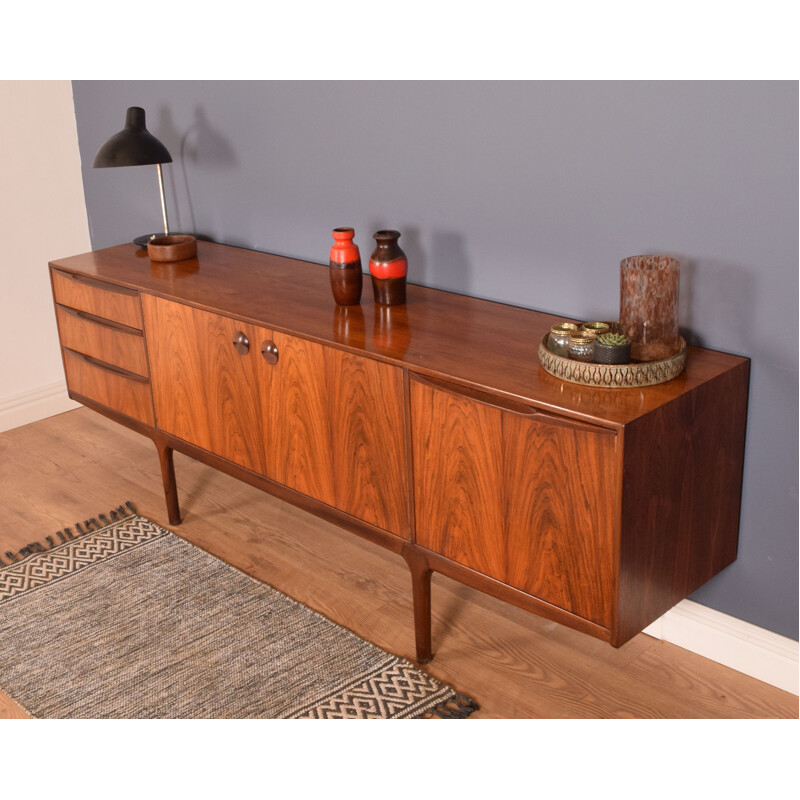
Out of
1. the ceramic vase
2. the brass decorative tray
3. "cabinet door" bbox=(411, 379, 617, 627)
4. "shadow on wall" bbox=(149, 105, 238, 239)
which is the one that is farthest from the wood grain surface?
"shadow on wall" bbox=(149, 105, 238, 239)

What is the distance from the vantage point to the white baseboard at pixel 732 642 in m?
2.15

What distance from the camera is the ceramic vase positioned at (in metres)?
1.93

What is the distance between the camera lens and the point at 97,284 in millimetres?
→ 2951

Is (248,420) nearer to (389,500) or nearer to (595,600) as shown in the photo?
(389,500)

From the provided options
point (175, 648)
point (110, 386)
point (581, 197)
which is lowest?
point (175, 648)

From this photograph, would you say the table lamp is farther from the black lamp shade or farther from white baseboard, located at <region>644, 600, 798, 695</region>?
white baseboard, located at <region>644, 600, 798, 695</region>

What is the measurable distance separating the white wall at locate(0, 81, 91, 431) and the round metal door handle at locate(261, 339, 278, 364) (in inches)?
71.5

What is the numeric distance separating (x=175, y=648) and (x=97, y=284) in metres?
1.19

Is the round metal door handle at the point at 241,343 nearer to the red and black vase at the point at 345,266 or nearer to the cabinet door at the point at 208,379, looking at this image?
the cabinet door at the point at 208,379

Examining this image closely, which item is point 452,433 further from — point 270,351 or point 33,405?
point 33,405

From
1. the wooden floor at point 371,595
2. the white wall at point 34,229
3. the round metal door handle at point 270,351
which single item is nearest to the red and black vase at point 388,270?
the round metal door handle at point 270,351

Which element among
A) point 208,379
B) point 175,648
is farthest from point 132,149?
point 175,648

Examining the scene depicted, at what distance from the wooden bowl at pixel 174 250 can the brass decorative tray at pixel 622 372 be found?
1.55 meters

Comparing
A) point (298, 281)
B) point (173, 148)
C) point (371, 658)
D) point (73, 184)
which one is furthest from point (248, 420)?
point (73, 184)
